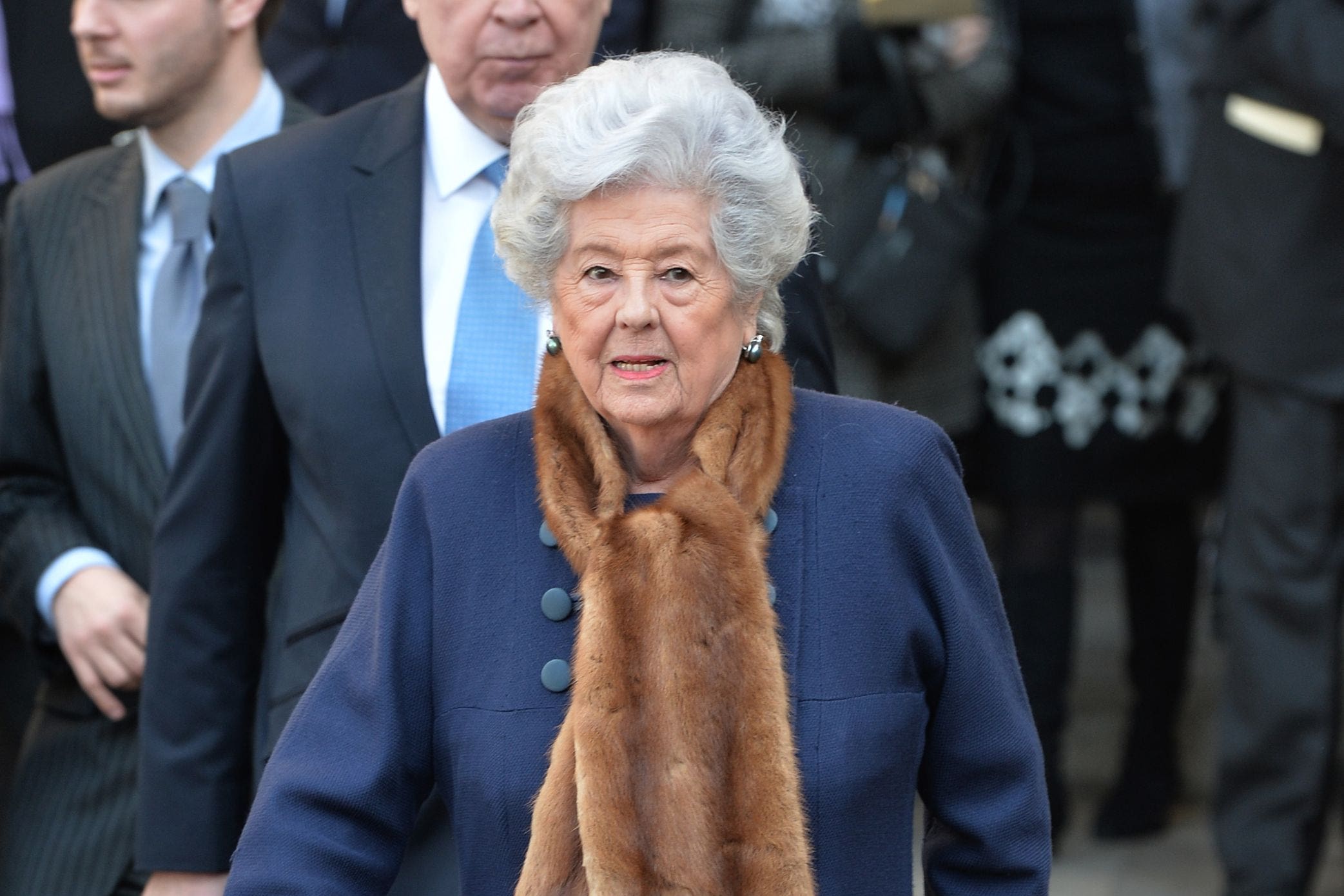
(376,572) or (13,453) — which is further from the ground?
(376,572)

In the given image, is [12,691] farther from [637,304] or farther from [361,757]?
[637,304]

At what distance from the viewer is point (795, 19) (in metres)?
4.57

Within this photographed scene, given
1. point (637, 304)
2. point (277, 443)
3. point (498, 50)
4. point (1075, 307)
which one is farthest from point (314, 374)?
point (1075, 307)

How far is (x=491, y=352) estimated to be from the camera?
110 inches

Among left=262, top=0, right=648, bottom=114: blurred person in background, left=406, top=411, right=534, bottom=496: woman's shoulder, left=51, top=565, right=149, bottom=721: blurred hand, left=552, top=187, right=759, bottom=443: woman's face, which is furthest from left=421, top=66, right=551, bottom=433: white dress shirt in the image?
left=262, top=0, right=648, bottom=114: blurred person in background

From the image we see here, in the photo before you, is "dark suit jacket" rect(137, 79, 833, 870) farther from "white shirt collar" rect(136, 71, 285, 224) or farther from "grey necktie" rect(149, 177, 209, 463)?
"white shirt collar" rect(136, 71, 285, 224)

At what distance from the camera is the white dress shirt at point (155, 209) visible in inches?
129

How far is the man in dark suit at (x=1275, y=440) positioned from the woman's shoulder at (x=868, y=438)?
220cm

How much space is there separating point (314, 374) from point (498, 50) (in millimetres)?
533

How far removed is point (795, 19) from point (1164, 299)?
1.15 meters

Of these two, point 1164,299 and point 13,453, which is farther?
point 1164,299

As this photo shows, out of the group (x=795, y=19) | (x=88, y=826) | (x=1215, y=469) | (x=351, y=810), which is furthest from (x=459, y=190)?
(x=1215, y=469)

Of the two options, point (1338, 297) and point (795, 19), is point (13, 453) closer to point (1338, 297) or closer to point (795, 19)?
point (795, 19)

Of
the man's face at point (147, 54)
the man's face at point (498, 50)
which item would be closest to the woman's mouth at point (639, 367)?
the man's face at point (498, 50)
